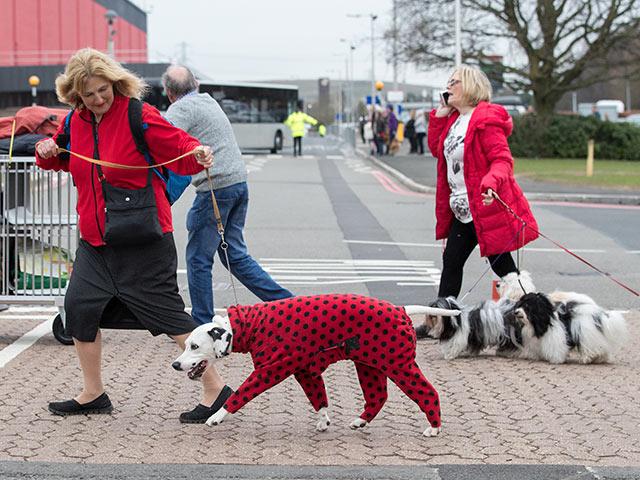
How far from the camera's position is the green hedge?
114ft

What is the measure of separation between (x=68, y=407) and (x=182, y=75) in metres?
2.57

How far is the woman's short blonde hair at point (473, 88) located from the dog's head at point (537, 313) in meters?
1.50

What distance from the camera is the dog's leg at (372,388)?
487 centimetres


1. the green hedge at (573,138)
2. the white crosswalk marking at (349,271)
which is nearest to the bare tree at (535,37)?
the green hedge at (573,138)

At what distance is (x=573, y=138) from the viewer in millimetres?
34719

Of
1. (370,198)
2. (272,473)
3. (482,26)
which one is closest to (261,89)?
(482,26)

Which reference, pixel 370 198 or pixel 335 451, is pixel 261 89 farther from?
pixel 335 451

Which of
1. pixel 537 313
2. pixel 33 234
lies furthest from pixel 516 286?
pixel 33 234

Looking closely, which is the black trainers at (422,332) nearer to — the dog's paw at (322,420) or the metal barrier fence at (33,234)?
the dog's paw at (322,420)

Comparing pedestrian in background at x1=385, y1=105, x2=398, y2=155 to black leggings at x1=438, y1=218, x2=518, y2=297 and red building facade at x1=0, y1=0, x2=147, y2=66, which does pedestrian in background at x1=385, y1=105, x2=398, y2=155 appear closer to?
red building facade at x1=0, y1=0, x2=147, y2=66

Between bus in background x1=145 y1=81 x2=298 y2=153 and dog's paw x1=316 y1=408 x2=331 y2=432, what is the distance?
34.9 meters

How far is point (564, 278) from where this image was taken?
10.5m

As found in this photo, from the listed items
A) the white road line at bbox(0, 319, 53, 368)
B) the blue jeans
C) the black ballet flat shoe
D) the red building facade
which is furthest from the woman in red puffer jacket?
the red building facade

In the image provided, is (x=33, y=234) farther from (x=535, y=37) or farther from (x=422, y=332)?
(x=535, y=37)
